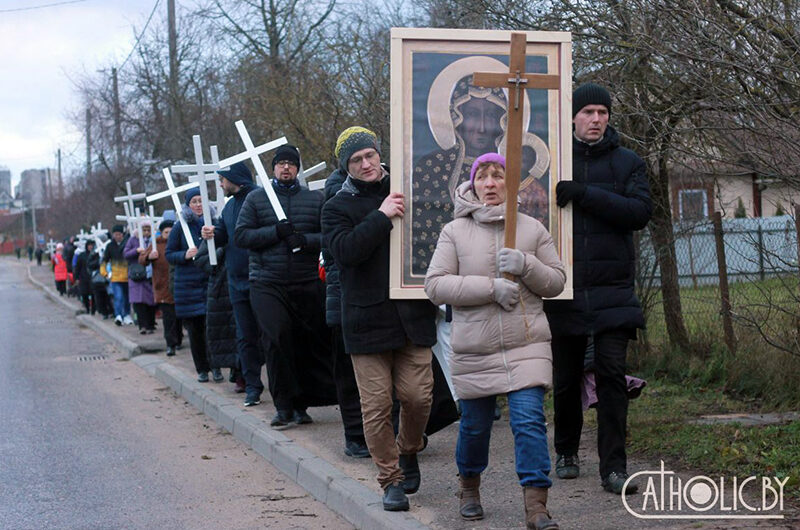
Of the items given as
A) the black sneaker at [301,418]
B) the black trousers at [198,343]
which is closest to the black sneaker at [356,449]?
the black sneaker at [301,418]

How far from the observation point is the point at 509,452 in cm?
731

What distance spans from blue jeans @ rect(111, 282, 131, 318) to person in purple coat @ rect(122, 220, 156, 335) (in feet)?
9.36

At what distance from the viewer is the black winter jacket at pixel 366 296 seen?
19.2 feet

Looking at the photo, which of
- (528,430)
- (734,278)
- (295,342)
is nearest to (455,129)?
(528,430)

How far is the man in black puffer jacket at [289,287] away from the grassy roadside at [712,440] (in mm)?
2200

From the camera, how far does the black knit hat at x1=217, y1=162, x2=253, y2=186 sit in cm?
955

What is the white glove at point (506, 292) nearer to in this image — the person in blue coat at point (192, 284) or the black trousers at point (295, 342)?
the black trousers at point (295, 342)

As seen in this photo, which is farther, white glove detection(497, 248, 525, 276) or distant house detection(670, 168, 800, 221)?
distant house detection(670, 168, 800, 221)

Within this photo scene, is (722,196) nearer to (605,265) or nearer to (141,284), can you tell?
(605,265)

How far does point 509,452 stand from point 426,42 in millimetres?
2892

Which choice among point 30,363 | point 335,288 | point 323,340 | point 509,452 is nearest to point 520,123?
point 335,288

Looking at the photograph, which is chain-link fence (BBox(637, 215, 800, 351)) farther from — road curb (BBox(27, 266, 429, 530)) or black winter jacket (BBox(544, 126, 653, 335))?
road curb (BBox(27, 266, 429, 530))

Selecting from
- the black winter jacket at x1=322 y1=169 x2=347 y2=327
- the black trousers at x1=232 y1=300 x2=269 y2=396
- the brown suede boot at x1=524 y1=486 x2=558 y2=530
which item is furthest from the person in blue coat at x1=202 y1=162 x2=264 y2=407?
the brown suede boot at x1=524 y1=486 x2=558 y2=530

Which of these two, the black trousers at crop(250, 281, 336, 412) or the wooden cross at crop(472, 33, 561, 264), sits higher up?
the wooden cross at crop(472, 33, 561, 264)
